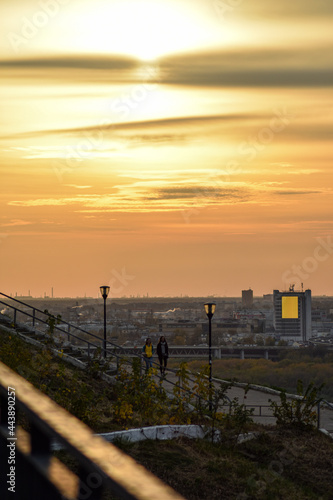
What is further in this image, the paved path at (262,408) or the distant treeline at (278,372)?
the distant treeline at (278,372)

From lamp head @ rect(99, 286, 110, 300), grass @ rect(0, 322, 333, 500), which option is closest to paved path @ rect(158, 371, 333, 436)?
grass @ rect(0, 322, 333, 500)

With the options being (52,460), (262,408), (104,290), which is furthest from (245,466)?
(104,290)

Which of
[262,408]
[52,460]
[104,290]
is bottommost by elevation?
[262,408]

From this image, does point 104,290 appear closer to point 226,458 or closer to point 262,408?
point 262,408

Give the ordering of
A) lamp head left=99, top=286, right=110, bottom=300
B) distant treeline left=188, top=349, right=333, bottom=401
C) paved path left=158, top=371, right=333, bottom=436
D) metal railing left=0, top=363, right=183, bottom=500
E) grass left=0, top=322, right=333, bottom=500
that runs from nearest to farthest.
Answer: metal railing left=0, top=363, right=183, bottom=500, grass left=0, top=322, right=333, bottom=500, paved path left=158, top=371, right=333, bottom=436, lamp head left=99, top=286, right=110, bottom=300, distant treeline left=188, top=349, right=333, bottom=401

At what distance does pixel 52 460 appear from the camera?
2.97 metres

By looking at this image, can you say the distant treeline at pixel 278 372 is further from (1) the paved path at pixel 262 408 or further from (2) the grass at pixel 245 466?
(2) the grass at pixel 245 466

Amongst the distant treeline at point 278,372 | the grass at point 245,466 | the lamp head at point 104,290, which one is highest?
the lamp head at point 104,290

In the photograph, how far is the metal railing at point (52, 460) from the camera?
227 centimetres

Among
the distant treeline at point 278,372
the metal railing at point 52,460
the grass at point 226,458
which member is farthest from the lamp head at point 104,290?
the distant treeline at point 278,372

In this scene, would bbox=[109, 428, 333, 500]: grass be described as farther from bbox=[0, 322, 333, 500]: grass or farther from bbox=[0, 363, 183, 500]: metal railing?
bbox=[0, 363, 183, 500]: metal railing

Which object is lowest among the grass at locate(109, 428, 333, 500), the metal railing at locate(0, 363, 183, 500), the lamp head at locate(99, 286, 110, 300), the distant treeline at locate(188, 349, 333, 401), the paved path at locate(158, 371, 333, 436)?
the distant treeline at locate(188, 349, 333, 401)

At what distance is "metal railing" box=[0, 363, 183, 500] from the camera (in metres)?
2.27

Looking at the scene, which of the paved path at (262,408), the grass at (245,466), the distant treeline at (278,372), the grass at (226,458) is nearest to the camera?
the grass at (245,466)
